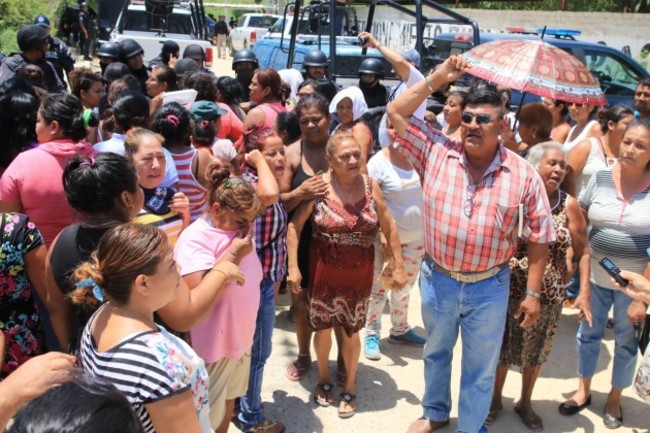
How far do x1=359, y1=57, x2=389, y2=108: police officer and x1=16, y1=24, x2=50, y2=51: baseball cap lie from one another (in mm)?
3246

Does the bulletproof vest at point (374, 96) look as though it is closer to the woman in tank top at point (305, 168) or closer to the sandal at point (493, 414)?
the woman in tank top at point (305, 168)

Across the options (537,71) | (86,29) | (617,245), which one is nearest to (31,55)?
(537,71)

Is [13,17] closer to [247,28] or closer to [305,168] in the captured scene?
[247,28]

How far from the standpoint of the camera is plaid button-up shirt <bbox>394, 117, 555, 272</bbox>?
295 cm

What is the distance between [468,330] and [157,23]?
12158mm

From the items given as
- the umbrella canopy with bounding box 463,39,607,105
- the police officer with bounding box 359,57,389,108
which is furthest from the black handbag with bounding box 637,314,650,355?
the police officer with bounding box 359,57,389,108

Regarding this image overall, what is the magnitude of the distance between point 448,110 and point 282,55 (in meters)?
6.23

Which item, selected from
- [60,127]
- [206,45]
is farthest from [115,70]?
[206,45]

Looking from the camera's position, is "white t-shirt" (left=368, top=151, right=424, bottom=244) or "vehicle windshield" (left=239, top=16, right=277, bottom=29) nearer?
"white t-shirt" (left=368, top=151, right=424, bottom=244)

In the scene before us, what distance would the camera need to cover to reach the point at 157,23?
44.1 feet

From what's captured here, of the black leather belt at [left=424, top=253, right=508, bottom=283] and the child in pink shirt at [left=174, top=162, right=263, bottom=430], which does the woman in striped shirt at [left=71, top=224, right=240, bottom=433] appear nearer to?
the child in pink shirt at [left=174, top=162, right=263, bottom=430]

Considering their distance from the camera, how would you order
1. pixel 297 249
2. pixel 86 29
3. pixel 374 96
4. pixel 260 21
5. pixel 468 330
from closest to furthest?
pixel 468 330, pixel 297 249, pixel 374 96, pixel 86 29, pixel 260 21

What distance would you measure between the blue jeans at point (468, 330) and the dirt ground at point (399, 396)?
0.42 m

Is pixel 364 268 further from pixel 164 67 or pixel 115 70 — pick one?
pixel 115 70
